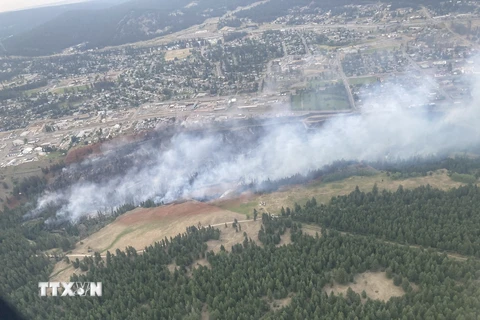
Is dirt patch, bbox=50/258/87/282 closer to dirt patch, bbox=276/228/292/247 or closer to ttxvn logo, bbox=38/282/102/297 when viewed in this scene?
ttxvn logo, bbox=38/282/102/297

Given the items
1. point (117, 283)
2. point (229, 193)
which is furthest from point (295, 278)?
point (229, 193)

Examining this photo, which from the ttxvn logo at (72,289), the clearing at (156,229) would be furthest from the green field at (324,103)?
the ttxvn logo at (72,289)

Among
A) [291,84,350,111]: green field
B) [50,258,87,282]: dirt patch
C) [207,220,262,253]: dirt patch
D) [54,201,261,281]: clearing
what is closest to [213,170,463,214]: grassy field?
[54,201,261,281]: clearing

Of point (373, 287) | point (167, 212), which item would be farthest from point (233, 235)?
point (373, 287)

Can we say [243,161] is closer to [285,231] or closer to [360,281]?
[285,231]

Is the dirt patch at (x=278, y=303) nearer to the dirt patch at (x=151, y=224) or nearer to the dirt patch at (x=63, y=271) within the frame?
the dirt patch at (x=151, y=224)

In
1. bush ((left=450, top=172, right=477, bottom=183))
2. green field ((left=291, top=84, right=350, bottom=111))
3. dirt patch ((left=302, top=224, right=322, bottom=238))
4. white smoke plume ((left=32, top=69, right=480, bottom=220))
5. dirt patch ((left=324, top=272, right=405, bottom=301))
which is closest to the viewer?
dirt patch ((left=324, top=272, right=405, bottom=301))
